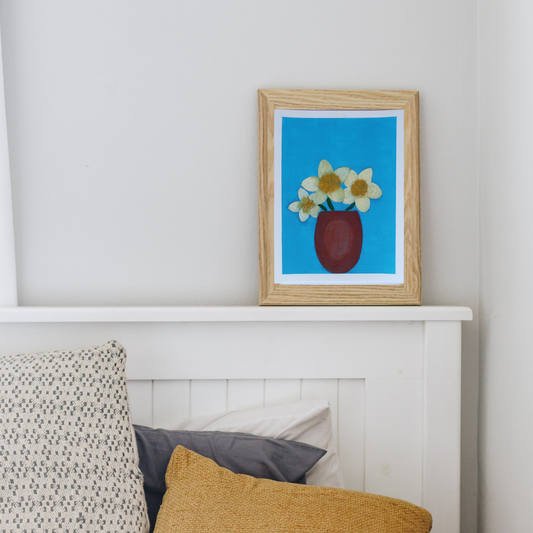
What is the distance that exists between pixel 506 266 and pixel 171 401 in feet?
2.72

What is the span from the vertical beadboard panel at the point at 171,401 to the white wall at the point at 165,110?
201 mm

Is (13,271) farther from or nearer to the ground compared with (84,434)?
farther from the ground

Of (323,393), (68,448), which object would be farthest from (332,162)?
(68,448)

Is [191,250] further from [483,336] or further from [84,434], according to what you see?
[483,336]

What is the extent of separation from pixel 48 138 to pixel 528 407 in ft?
4.11

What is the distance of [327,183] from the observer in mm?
1046

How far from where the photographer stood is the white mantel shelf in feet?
3.16

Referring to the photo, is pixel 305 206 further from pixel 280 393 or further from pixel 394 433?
pixel 394 433

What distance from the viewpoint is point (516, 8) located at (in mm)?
911

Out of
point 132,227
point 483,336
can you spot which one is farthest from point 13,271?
point 483,336

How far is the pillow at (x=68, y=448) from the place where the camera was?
73 cm

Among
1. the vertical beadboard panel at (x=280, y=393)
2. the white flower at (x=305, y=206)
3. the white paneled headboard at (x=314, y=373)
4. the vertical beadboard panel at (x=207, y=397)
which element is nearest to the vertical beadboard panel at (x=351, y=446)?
the white paneled headboard at (x=314, y=373)

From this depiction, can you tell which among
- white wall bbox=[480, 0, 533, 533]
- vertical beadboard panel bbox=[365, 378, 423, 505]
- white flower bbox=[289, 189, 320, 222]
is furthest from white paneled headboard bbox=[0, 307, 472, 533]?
white flower bbox=[289, 189, 320, 222]

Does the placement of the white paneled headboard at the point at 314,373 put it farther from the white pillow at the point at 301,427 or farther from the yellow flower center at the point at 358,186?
the yellow flower center at the point at 358,186
